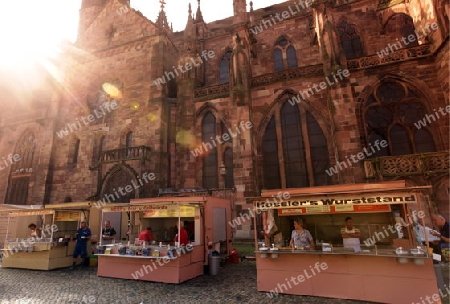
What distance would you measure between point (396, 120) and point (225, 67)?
47.7ft

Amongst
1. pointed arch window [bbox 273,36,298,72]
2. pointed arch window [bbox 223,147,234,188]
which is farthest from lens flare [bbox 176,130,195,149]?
pointed arch window [bbox 273,36,298,72]

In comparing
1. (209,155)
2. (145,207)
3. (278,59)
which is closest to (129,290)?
(145,207)

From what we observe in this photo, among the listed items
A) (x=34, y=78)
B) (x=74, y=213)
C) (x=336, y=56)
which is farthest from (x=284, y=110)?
(x=34, y=78)

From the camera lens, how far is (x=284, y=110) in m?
17.1

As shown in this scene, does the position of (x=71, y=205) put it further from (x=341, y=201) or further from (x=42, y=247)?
(x=341, y=201)

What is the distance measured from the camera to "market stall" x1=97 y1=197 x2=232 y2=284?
8.81m

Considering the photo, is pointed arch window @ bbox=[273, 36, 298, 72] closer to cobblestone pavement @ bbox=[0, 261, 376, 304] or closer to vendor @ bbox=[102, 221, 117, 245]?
cobblestone pavement @ bbox=[0, 261, 376, 304]

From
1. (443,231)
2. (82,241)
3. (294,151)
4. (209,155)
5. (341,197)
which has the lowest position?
(82,241)

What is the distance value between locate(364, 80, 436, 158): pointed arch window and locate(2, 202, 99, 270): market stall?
637 inches

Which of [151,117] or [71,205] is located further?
[151,117]

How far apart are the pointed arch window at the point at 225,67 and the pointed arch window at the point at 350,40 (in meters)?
9.33

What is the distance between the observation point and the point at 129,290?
26.5ft

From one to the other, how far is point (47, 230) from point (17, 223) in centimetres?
358

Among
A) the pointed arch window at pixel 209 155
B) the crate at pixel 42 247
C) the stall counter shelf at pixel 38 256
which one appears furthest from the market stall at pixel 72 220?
the pointed arch window at pixel 209 155
